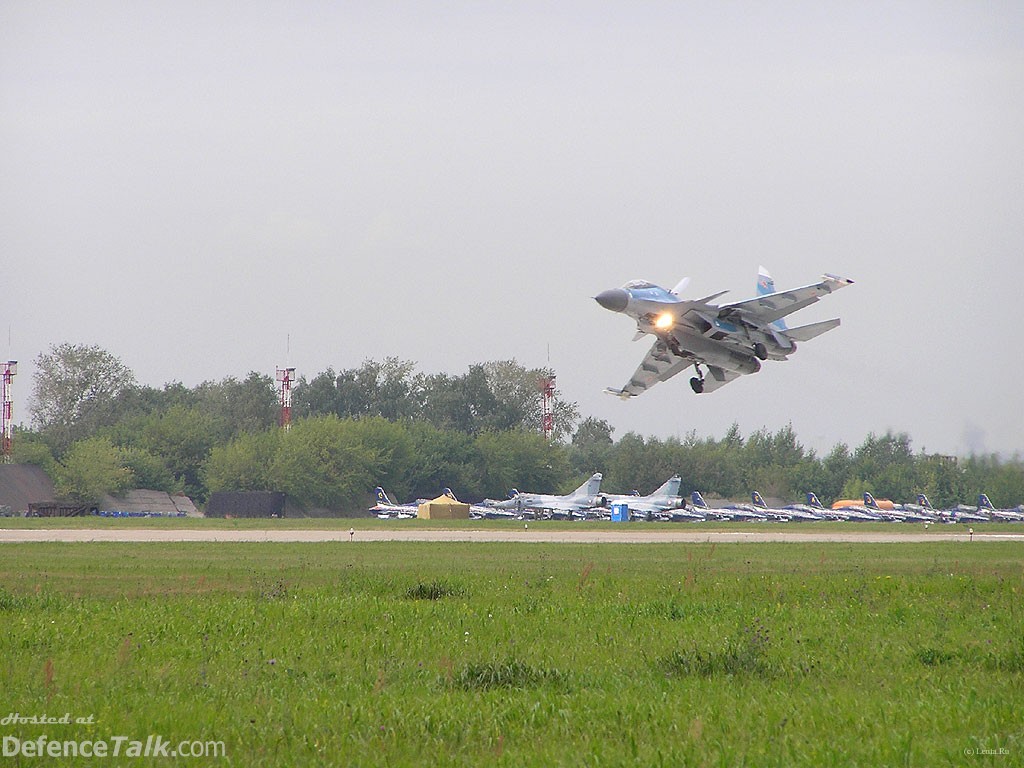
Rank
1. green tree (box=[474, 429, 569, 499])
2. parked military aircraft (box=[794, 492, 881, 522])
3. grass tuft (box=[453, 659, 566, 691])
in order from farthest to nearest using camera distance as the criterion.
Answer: green tree (box=[474, 429, 569, 499])
parked military aircraft (box=[794, 492, 881, 522])
grass tuft (box=[453, 659, 566, 691])

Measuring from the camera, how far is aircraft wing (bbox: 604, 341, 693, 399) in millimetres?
43406

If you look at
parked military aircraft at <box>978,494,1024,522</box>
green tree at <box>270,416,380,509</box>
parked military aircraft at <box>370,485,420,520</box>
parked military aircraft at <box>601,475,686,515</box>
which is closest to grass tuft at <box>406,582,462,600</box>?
parked military aircraft at <box>370,485,420,520</box>

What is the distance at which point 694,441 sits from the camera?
133 m

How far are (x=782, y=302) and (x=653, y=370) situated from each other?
Result: 772 centimetres

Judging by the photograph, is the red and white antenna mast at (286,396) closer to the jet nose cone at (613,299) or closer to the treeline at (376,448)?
the treeline at (376,448)

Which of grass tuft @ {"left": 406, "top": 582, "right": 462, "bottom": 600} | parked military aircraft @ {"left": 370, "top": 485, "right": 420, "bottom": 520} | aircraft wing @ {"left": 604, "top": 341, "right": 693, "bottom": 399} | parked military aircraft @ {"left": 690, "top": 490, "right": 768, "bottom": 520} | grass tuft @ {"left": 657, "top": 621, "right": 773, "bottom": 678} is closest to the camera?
grass tuft @ {"left": 657, "top": 621, "right": 773, "bottom": 678}

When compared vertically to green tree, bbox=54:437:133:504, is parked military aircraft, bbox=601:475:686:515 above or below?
below

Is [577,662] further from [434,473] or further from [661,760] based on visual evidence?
[434,473]

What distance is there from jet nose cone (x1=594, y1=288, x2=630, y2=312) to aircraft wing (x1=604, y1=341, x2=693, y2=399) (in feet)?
19.1

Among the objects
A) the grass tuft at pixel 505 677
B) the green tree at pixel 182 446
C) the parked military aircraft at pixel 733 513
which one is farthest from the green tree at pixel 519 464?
the grass tuft at pixel 505 677

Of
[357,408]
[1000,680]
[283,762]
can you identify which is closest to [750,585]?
[1000,680]

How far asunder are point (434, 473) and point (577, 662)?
104 m

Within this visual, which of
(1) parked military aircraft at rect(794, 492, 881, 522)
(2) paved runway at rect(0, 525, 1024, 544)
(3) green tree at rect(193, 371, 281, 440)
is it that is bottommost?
(2) paved runway at rect(0, 525, 1024, 544)

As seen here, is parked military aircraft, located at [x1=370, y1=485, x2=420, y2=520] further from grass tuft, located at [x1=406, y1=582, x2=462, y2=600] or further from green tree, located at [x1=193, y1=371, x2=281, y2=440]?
grass tuft, located at [x1=406, y1=582, x2=462, y2=600]
